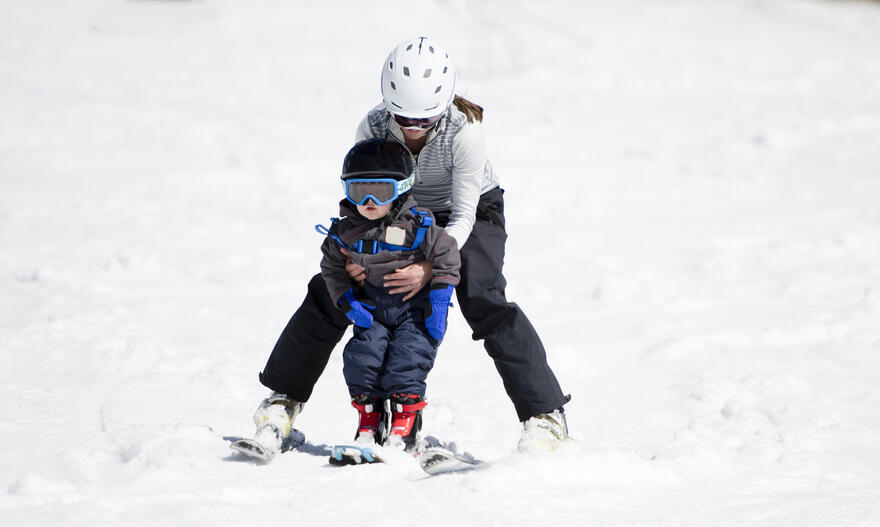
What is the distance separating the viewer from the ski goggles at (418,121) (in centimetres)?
349

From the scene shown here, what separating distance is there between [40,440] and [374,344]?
57.5 inches

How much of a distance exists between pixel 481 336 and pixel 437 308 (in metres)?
0.30

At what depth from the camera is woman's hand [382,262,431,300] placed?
11.4 ft

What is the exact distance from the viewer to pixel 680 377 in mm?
5105

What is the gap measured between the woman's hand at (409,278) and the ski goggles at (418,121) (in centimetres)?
56

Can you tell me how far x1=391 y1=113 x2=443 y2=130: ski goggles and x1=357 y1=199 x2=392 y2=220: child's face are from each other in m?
0.35

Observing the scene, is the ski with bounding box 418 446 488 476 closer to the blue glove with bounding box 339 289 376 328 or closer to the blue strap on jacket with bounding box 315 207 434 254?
the blue glove with bounding box 339 289 376 328

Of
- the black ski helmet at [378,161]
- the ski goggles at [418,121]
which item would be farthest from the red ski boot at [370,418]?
the ski goggles at [418,121]

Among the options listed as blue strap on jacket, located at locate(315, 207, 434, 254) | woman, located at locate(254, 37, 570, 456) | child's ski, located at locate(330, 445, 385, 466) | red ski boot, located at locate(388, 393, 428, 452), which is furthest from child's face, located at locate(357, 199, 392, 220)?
child's ski, located at locate(330, 445, 385, 466)

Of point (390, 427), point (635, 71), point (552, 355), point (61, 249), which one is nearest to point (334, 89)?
point (635, 71)

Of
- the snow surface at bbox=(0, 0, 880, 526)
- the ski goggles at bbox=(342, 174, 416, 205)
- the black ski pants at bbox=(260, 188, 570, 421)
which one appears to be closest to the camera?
the snow surface at bbox=(0, 0, 880, 526)

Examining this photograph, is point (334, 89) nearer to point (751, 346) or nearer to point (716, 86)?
point (716, 86)

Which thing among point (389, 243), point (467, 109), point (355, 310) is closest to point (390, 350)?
point (355, 310)

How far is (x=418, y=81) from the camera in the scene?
11.2 feet
